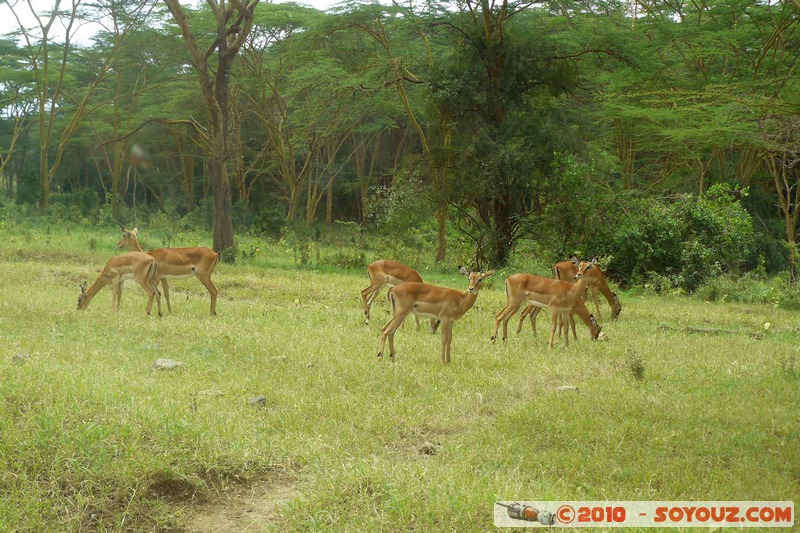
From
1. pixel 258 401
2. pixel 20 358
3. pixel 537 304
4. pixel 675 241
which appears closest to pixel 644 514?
pixel 258 401

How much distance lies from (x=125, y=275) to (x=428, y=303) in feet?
13.7

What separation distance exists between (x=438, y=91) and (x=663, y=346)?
905 centimetres

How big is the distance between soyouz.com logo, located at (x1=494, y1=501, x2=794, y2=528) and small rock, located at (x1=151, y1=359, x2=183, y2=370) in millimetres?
3784

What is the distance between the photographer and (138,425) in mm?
5145

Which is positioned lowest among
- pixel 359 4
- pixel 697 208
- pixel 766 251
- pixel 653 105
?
pixel 766 251

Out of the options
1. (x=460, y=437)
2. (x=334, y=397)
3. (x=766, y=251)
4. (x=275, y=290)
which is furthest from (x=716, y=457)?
(x=766, y=251)

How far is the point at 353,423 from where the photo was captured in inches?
234

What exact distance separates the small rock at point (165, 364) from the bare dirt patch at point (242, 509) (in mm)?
2568

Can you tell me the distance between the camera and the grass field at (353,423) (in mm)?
4512

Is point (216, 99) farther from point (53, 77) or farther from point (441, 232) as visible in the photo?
point (53, 77)

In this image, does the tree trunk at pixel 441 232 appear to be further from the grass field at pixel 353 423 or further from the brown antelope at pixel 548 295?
the brown antelope at pixel 548 295

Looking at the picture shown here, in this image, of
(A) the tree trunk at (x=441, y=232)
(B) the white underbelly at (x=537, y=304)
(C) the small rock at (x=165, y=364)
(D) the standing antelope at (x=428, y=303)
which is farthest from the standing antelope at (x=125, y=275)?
(A) the tree trunk at (x=441, y=232)

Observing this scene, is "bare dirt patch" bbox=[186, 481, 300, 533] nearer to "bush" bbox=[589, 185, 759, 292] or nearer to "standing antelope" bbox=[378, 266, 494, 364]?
"standing antelope" bbox=[378, 266, 494, 364]

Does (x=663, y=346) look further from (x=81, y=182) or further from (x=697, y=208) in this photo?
(x=81, y=182)
